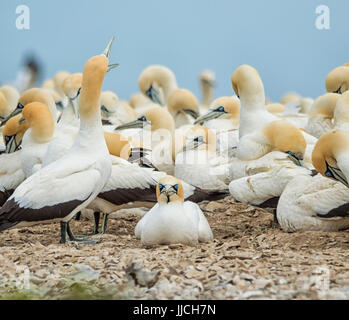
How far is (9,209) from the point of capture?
650 cm

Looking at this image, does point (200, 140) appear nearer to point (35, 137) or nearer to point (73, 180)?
point (35, 137)

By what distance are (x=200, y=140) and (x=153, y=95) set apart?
20.2 ft

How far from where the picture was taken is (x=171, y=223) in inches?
260

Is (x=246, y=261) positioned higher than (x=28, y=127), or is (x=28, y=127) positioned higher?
(x=28, y=127)

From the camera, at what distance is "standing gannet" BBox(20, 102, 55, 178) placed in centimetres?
862

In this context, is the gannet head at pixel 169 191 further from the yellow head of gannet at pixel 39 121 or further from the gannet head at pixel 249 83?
the gannet head at pixel 249 83

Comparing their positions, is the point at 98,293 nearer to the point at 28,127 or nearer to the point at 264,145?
the point at 264,145

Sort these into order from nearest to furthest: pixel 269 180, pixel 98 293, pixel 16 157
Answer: pixel 98 293, pixel 269 180, pixel 16 157

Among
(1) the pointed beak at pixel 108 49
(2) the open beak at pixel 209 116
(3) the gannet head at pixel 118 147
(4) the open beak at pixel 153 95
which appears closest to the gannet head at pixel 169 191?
(1) the pointed beak at pixel 108 49

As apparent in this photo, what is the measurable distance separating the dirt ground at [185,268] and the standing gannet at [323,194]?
0.39 feet

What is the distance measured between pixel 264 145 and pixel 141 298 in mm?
3606

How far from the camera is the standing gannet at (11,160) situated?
8.90 meters

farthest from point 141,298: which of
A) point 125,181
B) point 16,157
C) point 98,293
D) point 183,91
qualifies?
point 183,91

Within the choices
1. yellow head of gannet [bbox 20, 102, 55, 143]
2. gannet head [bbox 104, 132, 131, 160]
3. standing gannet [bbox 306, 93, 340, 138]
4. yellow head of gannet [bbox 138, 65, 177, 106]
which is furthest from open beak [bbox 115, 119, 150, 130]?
yellow head of gannet [bbox 138, 65, 177, 106]
